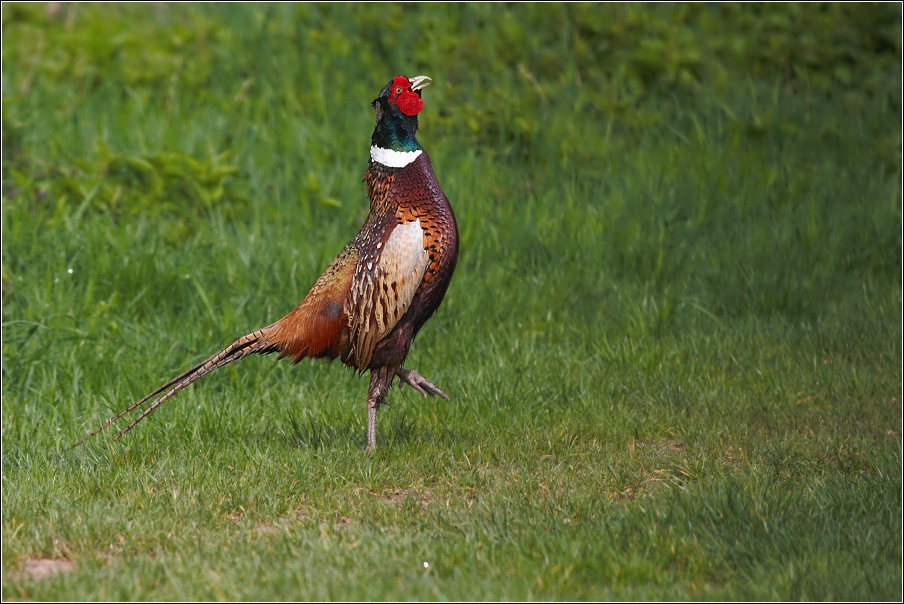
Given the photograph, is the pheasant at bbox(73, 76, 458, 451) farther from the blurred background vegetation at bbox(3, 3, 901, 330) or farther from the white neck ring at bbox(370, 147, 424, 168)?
the blurred background vegetation at bbox(3, 3, 901, 330)

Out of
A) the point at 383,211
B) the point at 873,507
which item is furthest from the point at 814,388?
the point at 383,211

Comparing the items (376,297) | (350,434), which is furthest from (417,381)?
(376,297)

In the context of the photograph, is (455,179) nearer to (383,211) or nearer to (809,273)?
(809,273)

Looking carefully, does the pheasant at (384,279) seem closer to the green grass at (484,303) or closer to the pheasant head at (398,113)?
the pheasant head at (398,113)

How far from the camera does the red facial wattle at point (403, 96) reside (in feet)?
15.7

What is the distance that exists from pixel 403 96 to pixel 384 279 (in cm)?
80

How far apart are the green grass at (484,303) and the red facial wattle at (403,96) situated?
150cm

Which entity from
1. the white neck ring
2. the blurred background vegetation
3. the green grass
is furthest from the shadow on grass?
the blurred background vegetation

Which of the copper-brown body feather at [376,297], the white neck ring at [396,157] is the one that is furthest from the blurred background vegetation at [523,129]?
the white neck ring at [396,157]

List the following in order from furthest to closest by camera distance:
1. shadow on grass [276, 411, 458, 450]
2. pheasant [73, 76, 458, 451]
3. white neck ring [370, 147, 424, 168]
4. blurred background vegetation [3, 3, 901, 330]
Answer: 1. blurred background vegetation [3, 3, 901, 330]
2. shadow on grass [276, 411, 458, 450]
3. white neck ring [370, 147, 424, 168]
4. pheasant [73, 76, 458, 451]

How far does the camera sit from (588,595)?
3.66 metres

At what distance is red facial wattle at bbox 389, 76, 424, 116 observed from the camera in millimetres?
4773

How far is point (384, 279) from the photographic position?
4684mm

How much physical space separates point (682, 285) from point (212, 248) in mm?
3088
